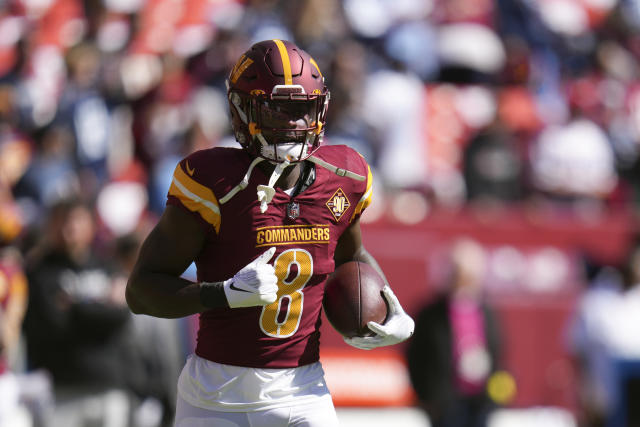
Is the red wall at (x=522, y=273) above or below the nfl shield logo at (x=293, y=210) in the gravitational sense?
below

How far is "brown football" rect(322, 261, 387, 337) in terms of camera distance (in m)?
3.41

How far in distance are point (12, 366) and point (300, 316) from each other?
10.3 feet

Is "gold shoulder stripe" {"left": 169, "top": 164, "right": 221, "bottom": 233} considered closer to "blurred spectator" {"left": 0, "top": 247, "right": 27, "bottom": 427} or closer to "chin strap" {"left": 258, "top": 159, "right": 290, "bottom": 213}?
"chin strap" {"left": 258, "top": 159, "right": 290, "bottom": 213}

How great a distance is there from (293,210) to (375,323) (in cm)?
45

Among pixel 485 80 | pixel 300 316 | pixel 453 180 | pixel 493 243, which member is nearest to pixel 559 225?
pixel 493 243

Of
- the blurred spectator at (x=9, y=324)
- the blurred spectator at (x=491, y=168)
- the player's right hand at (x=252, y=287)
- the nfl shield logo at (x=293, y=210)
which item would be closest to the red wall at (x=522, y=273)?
the blurred spectator at (x=491, y=168)

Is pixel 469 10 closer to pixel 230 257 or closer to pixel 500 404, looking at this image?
pixel 500 404

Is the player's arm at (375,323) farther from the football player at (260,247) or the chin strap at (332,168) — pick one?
the chin strap at (332,168)

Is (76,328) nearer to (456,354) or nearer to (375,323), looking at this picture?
(456,354)

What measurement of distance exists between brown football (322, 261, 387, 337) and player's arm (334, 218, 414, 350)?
1.0 inches

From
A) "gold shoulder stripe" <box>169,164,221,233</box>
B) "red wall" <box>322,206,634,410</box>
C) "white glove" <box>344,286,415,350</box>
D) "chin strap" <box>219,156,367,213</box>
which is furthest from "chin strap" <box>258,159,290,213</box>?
"red wall" <box>322,206,634,410</box>

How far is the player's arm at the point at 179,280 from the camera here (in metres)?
3.11

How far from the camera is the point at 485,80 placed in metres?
12.1

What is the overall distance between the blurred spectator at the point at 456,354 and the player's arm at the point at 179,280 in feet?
11.3
